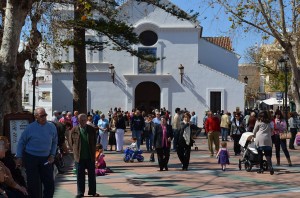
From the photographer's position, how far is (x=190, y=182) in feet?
40.2

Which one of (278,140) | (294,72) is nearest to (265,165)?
(278,140)

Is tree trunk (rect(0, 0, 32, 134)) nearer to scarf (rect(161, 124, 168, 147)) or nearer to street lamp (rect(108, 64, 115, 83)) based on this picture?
scarf (rect(161, 124, 168, 147))

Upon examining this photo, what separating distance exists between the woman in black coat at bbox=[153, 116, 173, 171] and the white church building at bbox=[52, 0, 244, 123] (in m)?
25.8

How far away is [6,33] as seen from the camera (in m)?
10.2

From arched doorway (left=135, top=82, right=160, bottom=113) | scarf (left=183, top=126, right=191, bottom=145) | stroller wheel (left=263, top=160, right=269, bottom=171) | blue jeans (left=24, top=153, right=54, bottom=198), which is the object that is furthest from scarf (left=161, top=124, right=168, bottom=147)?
arched doorway (left=135, top=82, right=160, bottom=113)

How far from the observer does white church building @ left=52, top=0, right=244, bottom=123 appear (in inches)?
1609

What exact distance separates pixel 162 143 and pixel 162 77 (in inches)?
1051

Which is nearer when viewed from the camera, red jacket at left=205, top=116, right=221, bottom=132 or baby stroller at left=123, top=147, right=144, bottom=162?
baby stroller at left=123, top=147, right=144, bottom=162

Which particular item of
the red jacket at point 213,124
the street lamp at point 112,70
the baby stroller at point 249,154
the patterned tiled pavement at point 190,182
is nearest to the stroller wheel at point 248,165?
the baby stroller at point 249,154

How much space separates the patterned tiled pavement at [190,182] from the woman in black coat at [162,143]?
0.95 feet

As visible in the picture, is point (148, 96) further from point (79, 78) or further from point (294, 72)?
point (79, 78)

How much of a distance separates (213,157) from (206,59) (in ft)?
89.7

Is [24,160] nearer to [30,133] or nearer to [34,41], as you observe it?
[30,133]

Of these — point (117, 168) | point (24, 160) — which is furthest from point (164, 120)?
point (24, 160)
